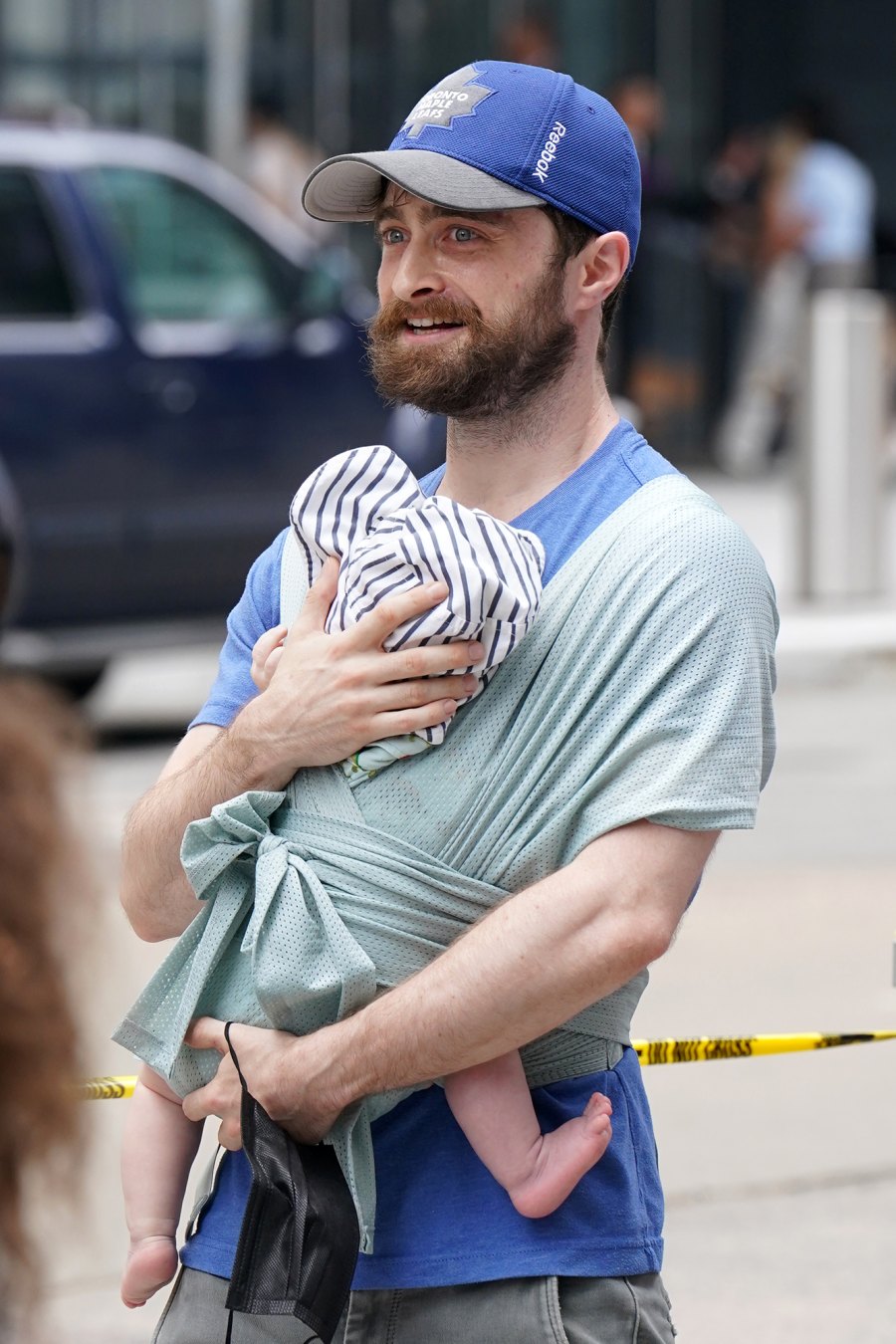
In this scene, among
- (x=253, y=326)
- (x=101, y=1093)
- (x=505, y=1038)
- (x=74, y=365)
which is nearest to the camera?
(x=505, y=1038)

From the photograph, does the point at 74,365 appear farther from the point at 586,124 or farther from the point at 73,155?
the point at 586,124

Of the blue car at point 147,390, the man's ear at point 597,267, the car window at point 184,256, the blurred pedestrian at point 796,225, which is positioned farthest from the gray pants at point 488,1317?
the blurred pedestrian at point 796,225

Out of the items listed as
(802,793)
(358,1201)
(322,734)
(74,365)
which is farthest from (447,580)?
(74,365)

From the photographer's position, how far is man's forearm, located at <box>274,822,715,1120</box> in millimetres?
2250

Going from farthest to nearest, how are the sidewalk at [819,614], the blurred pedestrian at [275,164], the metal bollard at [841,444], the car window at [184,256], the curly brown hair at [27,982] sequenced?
the blurred pedestrian at [275,164] < the metal bollard at [841,444] < the sidewalk at [819,614] < the car window at [184,256] < the curly brown hair at [27,982]

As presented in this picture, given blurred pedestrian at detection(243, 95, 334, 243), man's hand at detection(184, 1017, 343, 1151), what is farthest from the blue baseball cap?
blurred pedestrian at detection(243, 95, 334, 243)

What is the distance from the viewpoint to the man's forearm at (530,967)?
225 cm

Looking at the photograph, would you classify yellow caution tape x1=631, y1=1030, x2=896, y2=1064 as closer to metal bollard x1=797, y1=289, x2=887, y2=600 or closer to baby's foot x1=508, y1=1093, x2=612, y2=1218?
baby's foot x1=508, y1=1093, x2=612, y2=1218

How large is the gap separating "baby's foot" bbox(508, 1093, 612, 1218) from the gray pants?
79 mm

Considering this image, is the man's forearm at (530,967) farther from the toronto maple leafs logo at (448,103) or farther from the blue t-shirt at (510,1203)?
the toronto maple leafs logo at (448,103)

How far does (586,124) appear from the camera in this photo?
2467 mm

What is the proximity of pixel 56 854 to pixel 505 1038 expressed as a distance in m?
0.89

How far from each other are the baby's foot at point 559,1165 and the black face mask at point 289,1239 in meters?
0.17

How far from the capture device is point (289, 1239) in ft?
7.50
